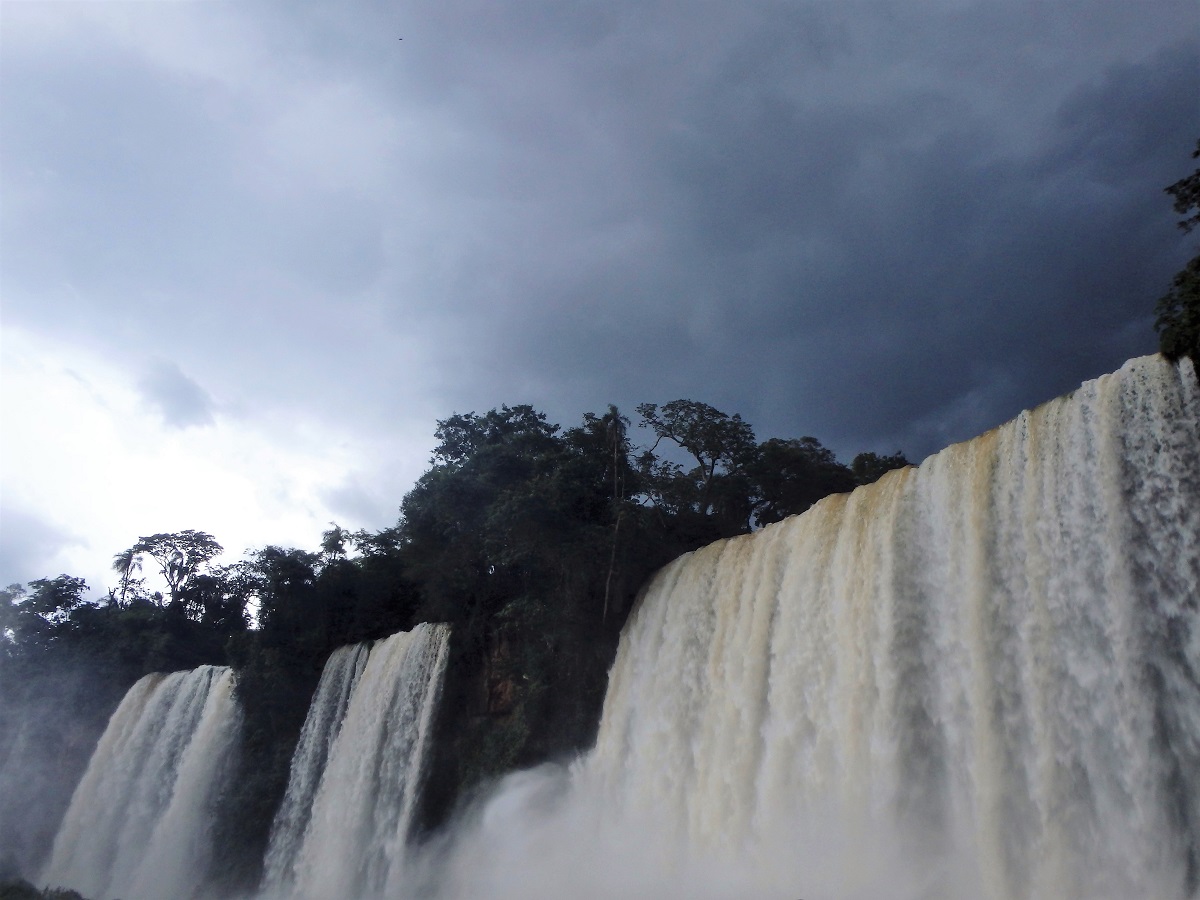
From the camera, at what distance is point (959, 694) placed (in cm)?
1076

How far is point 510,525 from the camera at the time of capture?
20.4m

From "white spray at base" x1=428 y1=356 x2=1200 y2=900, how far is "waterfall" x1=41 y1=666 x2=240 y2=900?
13.5 metres

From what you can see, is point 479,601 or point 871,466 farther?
point 871,466

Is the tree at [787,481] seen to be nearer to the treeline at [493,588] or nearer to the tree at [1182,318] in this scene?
the treeline at [493,588]

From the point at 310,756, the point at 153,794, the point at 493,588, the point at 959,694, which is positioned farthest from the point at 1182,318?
the point at 153,794

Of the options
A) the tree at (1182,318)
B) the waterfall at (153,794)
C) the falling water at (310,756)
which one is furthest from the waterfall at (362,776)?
the tree at (1182,318)

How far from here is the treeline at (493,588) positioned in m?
19.3

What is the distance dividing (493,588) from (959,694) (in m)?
13.0

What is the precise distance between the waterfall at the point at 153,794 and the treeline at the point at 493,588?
1.40m

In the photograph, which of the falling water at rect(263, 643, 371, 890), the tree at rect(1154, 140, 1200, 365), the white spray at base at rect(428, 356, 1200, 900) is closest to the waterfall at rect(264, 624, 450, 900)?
the falling water at rect(263, 643, 371, 890)

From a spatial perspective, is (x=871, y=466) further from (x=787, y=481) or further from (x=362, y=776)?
(x=362, y=776)

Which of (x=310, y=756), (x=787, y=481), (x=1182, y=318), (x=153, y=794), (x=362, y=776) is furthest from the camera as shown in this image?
(x=787, y=481)

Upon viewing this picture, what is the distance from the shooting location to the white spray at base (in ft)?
29.8

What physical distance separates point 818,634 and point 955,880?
3.78 metres
